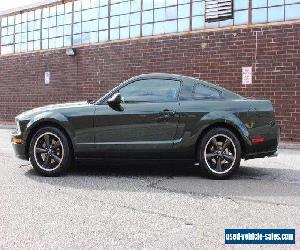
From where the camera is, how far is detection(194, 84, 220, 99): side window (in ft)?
22.4

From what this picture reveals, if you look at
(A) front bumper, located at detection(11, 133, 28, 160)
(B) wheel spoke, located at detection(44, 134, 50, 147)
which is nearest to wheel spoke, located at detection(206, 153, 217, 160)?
(B) wheel spoke, located at detection(44, 134, 50, 147)

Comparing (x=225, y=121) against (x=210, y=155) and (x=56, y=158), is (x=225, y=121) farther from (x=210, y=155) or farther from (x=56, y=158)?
(x=56, y=158)

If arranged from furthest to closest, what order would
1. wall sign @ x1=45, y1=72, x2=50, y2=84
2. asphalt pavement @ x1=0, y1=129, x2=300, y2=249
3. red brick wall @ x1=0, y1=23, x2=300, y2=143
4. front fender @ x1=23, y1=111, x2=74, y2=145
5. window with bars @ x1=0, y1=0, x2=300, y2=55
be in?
wall sign @ x1=45, y1=72, x2=50, y2=84 → window with bars @ x1=0, y1=0, x2=300, y2=55 → red brick wall @ x1=0, y1=23, x2=300, y2=143 → front fender @ x1=23, y1=111, x2=74, y2=145 → asphalt pavement @ x1=0, y1=129, x2=300, y2=249

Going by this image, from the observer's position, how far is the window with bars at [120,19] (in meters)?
14.3

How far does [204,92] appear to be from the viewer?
6.85 metres

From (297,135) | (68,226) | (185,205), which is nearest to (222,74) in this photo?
(297,135)

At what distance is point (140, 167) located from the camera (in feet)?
25.2

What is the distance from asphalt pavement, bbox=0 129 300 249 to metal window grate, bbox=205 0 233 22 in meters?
8.44

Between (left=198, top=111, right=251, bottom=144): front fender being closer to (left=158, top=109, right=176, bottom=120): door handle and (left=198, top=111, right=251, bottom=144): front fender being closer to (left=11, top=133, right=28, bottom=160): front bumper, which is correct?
(left=158, top=109, right=176, bottom=120): door handle

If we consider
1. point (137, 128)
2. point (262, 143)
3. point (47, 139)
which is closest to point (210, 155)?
point (262, 143)

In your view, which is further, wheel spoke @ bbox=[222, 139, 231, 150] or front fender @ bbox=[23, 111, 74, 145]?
front fender @ bbox=[23, 111, 74, 145]

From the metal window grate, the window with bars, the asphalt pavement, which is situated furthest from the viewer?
the metal window grate

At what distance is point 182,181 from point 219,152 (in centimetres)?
68

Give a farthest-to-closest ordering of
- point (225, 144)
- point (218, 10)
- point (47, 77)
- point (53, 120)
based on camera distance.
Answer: point (47, 77)
point (218, 10)
point (53, 120)
point (225, 144)
